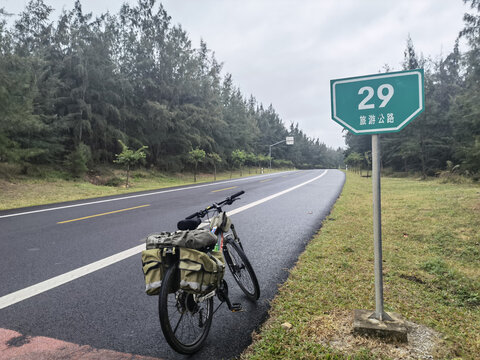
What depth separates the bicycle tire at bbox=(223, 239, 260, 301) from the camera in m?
3.29

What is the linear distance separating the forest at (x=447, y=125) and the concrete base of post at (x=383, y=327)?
52.9ft

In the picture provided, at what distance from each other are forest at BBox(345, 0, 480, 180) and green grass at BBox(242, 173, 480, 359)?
12.5 meters

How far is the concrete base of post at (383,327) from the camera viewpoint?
2.43 meters

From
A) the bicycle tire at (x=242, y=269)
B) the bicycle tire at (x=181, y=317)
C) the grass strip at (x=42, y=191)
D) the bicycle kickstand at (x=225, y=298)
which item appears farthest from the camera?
the grass strip at (x=42, y=191)

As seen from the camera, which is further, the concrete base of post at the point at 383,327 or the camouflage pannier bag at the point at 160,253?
the concrete base of post at the point at 383,327

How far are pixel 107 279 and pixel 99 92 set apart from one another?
84.8 feet

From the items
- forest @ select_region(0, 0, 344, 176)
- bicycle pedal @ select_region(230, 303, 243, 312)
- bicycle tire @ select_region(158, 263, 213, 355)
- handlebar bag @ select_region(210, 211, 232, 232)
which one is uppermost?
forest @ select_region(0, 0, 344, 176)

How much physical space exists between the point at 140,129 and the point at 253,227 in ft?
86.3

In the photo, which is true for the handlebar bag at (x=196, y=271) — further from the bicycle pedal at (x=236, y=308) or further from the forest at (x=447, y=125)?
the forest at (x=447, y=125)

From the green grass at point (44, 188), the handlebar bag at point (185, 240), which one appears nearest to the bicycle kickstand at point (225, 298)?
the handlebar bag at point (185, 240)

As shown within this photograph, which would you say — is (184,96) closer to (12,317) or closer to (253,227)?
(253,227)

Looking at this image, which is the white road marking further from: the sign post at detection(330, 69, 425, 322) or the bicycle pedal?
the sign post at detection(330, 69, 425, 322)

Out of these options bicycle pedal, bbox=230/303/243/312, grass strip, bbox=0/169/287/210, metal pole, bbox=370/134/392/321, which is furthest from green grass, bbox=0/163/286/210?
metal pole, bbox=370/134/392/321

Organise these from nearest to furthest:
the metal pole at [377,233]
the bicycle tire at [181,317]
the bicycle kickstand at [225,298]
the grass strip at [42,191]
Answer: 1. the bicycle tire at [181,317]
2. the metal pole at [377,233]
3. the bicycle kickstand at [225,298]
4. the grass strip at [42,191]
